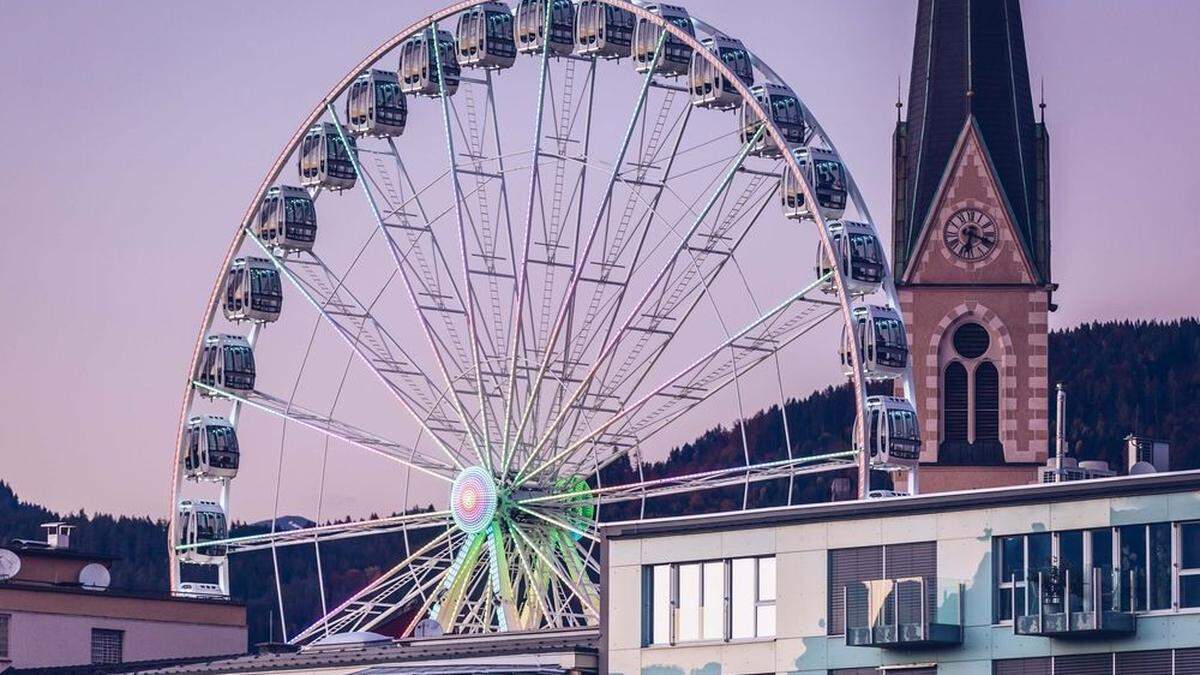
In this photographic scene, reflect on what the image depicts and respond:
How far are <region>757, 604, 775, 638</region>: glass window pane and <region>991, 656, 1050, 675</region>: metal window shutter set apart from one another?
562cm

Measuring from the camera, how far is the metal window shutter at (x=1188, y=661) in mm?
59688

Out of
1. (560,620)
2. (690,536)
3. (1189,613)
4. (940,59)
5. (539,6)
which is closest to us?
(1189,613)

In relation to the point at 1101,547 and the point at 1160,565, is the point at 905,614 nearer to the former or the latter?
the point at 1101,547

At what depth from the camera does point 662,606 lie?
68.8m

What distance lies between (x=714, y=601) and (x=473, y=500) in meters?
18.2

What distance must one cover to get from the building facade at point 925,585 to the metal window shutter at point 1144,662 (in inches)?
1.4

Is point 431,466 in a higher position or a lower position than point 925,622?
higher

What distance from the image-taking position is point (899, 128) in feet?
390

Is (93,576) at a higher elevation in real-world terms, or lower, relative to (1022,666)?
higher

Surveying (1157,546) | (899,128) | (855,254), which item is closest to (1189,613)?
(1157,546)

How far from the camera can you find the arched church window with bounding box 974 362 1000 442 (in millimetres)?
113625

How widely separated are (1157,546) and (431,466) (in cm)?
3015

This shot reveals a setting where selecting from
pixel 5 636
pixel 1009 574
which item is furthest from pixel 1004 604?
pixel 5 636

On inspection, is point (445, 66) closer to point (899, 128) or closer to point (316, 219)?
point (316, 219)
